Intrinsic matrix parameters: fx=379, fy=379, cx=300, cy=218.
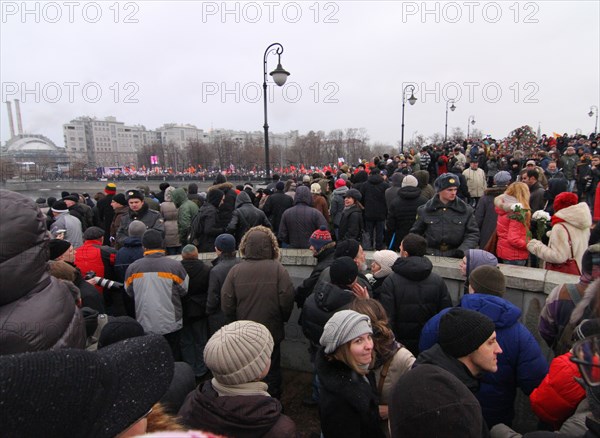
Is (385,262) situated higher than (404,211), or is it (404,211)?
(404,211)

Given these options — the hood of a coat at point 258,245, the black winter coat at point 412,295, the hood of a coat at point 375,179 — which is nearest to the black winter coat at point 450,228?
the black winter coat at point 412,295

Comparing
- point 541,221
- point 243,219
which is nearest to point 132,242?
point 243,219

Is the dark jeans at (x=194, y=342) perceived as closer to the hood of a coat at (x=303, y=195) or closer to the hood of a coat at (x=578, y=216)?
the hood of a coat at (x=303, y=195)

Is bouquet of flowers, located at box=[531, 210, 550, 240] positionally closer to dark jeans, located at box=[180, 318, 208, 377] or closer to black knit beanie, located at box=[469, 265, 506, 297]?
black knit beanie, located at box=[469, 265, 506, 297]

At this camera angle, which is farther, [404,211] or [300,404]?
[404,211]

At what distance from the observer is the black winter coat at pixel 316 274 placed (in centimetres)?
370

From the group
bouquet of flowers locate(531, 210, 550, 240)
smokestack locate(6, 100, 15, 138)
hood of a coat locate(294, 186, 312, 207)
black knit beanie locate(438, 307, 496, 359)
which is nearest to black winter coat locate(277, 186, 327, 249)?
hood of a coat locate(294, 186, 312, 207)

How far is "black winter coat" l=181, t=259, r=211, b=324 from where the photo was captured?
Result: 422 centimetres

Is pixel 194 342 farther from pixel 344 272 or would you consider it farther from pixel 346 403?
pixel 346 403

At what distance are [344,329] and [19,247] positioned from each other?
65.5 inches

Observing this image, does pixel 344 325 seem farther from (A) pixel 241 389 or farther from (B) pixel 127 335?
(B) pixel 127 335

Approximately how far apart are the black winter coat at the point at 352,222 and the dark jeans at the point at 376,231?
1522mm

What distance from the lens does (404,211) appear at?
6.27 metres

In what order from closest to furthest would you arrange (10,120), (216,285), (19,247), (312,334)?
(19,247) → (312,334) → (216,285) → (10,120)
